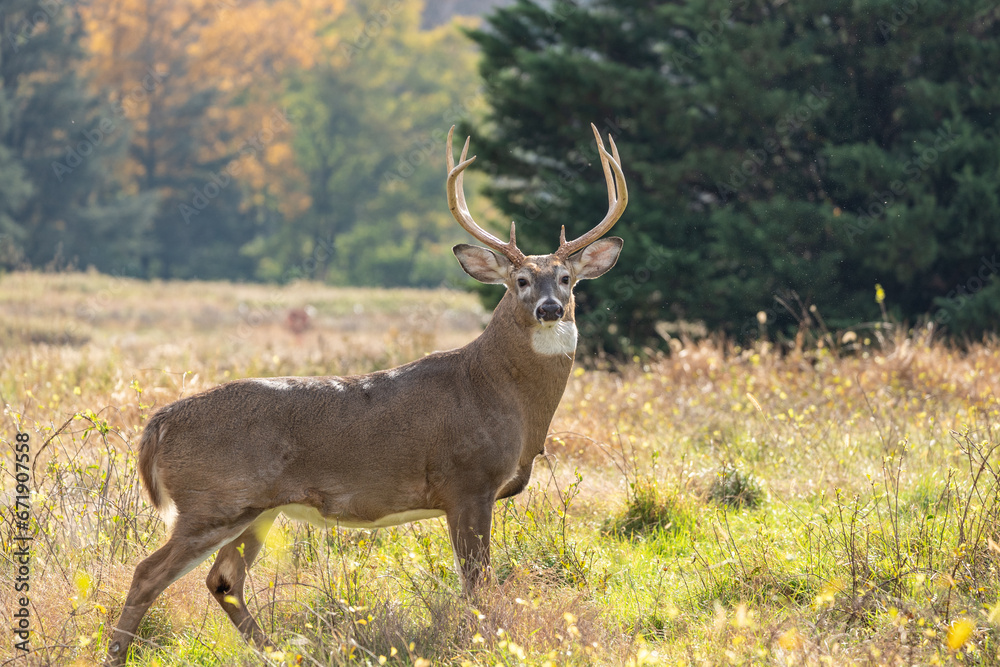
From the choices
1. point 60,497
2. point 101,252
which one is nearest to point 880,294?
point 60,497

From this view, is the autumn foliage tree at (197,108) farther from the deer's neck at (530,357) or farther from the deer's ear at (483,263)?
the deer's neck at (530,357)

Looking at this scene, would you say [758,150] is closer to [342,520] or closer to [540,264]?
[540,264]

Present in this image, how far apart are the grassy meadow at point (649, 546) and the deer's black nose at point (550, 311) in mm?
1073

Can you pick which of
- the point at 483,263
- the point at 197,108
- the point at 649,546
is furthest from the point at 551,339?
the point at 197,108

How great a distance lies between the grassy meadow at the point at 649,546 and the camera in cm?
400

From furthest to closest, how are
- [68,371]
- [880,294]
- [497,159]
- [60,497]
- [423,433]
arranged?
[497,159] → [68,371] → [880,294] → [60,497] → [423,433]

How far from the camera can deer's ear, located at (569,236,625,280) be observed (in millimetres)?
5527

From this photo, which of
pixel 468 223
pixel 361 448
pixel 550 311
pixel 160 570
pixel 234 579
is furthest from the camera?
pixel 468 223

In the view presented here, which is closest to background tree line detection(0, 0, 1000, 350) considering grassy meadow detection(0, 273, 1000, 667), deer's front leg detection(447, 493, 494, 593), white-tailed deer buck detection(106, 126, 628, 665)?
grassy meadow detection(0, 273, 1000, 667)

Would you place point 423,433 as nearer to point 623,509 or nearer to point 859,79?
point 623,509

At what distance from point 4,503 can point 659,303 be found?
26.8 feet

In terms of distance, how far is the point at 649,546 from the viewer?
18.1 feet

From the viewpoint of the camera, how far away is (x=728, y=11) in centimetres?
1165

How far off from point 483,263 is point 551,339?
0.66 metres
